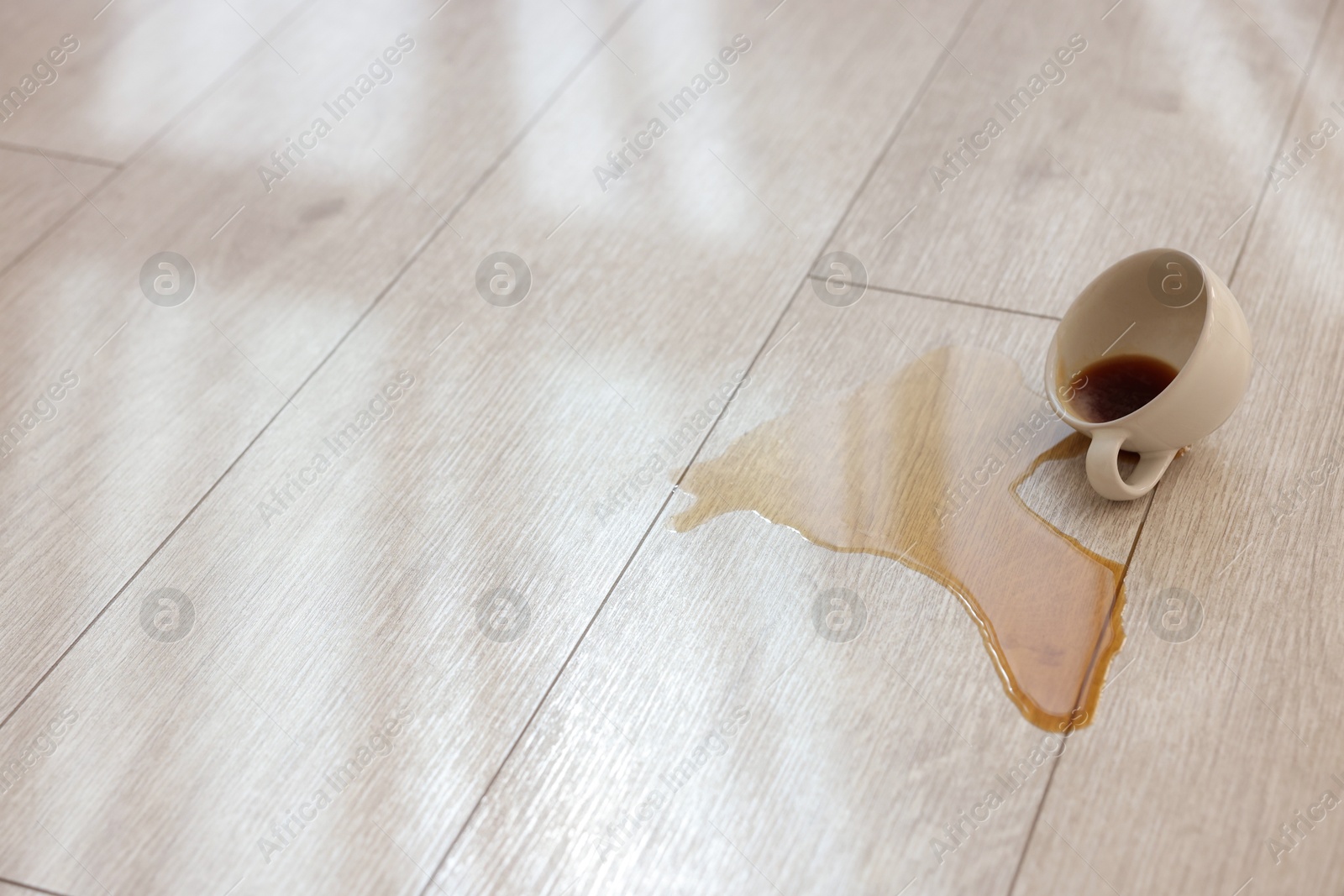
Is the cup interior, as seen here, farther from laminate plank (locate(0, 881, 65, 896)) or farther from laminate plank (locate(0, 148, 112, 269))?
laminate plank (locate(0, 148, 112, 269))

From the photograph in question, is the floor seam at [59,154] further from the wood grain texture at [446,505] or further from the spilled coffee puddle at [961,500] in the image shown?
the spilled coffee puddle at [961,500]

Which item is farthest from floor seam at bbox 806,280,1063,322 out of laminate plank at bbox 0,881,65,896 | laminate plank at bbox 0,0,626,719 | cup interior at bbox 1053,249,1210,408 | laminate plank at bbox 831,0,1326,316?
laminate plank at bbox 0,881,65,896

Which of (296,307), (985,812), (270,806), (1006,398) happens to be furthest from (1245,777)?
(296,307)

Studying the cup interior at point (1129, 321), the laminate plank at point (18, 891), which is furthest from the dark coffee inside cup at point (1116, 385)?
the laminate plank at point (18, 891)

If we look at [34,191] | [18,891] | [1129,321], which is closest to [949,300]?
[1129,321]

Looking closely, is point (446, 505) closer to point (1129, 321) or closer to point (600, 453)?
point (600, 453)
